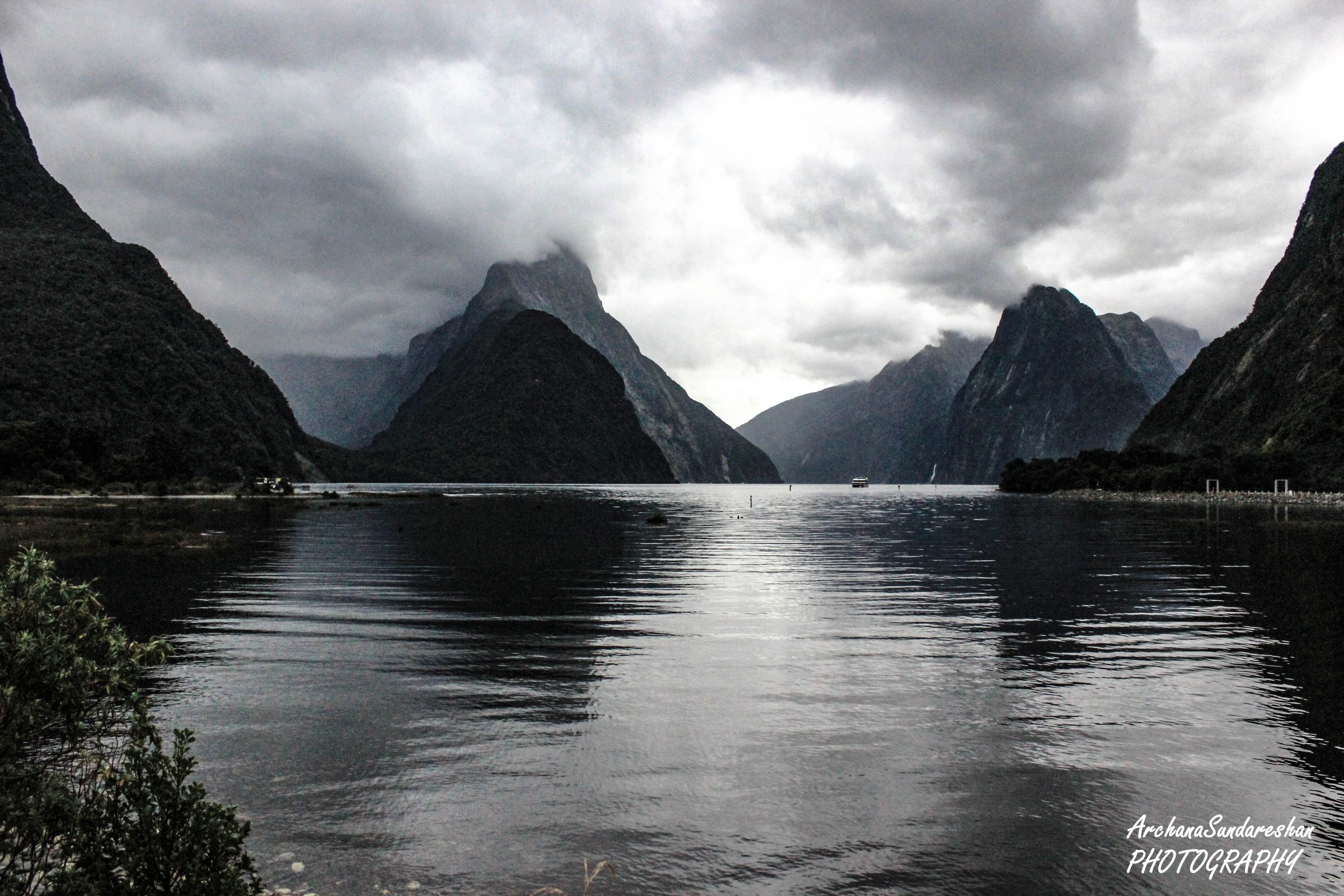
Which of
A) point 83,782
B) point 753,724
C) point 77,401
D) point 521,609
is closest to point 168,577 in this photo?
point 521,609

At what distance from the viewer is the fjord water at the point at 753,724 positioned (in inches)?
393

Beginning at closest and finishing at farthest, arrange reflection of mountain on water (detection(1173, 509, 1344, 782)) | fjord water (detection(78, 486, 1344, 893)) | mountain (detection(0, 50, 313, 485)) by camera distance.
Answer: fjord water (detection(78, 486, 1344, 893)) < reflection of mountain on water (detection(1173, 509, 1344, 782)) < mountain (detection(0, 50, 313, 485))

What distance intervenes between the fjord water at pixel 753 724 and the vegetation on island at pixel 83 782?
250cm

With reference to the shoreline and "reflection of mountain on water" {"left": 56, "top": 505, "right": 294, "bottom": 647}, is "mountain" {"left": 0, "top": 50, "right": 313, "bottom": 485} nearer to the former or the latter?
"reflection of mountain on water" {"left": 56, "top": 505, "right": 294, "bottom": 647}

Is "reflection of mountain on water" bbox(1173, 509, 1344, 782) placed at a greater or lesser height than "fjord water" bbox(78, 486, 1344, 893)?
greater

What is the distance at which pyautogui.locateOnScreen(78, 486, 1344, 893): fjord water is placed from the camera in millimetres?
9977

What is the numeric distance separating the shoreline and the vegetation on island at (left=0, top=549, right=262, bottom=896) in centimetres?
14310

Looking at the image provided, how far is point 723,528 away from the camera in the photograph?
8306 cm

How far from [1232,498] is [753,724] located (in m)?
168

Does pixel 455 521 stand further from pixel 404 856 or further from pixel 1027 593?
pixel 404 856

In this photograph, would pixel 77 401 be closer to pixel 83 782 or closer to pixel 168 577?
pixel 168 577

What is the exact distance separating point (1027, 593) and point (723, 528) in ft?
164

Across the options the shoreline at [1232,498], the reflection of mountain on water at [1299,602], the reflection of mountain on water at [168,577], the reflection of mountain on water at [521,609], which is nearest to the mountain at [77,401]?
the reflection of mountain on water at [168,577]

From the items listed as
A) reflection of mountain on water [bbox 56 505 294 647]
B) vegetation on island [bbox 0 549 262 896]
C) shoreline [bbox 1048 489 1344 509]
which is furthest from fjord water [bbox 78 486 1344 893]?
shoreline [bbox 1048 489 1344 509]
